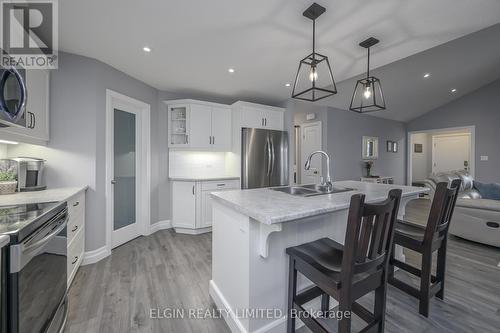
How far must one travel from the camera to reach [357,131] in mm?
5586

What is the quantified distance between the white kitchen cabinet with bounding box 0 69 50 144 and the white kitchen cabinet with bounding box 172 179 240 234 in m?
1.82

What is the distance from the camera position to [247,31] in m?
2.07

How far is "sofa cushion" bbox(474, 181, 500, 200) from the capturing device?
3342 mm

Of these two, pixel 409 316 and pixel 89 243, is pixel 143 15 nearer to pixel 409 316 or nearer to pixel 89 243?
pixel 89 243

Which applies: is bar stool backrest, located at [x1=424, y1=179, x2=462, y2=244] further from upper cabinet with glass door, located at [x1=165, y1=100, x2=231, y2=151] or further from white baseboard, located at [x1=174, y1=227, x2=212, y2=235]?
upper cabinet with glass door, located at [x1=165, y1=100, x2=231, y2=151]

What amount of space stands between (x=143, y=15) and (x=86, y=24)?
1.93 feet

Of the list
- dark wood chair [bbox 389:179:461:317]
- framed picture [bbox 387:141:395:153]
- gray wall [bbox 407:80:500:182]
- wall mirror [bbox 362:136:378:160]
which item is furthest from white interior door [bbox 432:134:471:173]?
dark wood chair [bbox 389:179:461:317]

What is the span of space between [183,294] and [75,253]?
4.04ft

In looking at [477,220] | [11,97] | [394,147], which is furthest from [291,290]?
[394,147]

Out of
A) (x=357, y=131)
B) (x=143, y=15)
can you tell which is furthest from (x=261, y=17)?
(x=357, y=131)

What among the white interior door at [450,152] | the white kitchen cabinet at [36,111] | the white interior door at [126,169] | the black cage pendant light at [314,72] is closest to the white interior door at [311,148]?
the black cage pendant light at [314,72]

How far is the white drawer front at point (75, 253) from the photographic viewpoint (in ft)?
6.47

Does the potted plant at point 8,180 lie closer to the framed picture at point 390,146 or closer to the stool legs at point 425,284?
the stool legs at point 425,284

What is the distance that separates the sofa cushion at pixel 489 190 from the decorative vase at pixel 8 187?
6.34 meters
